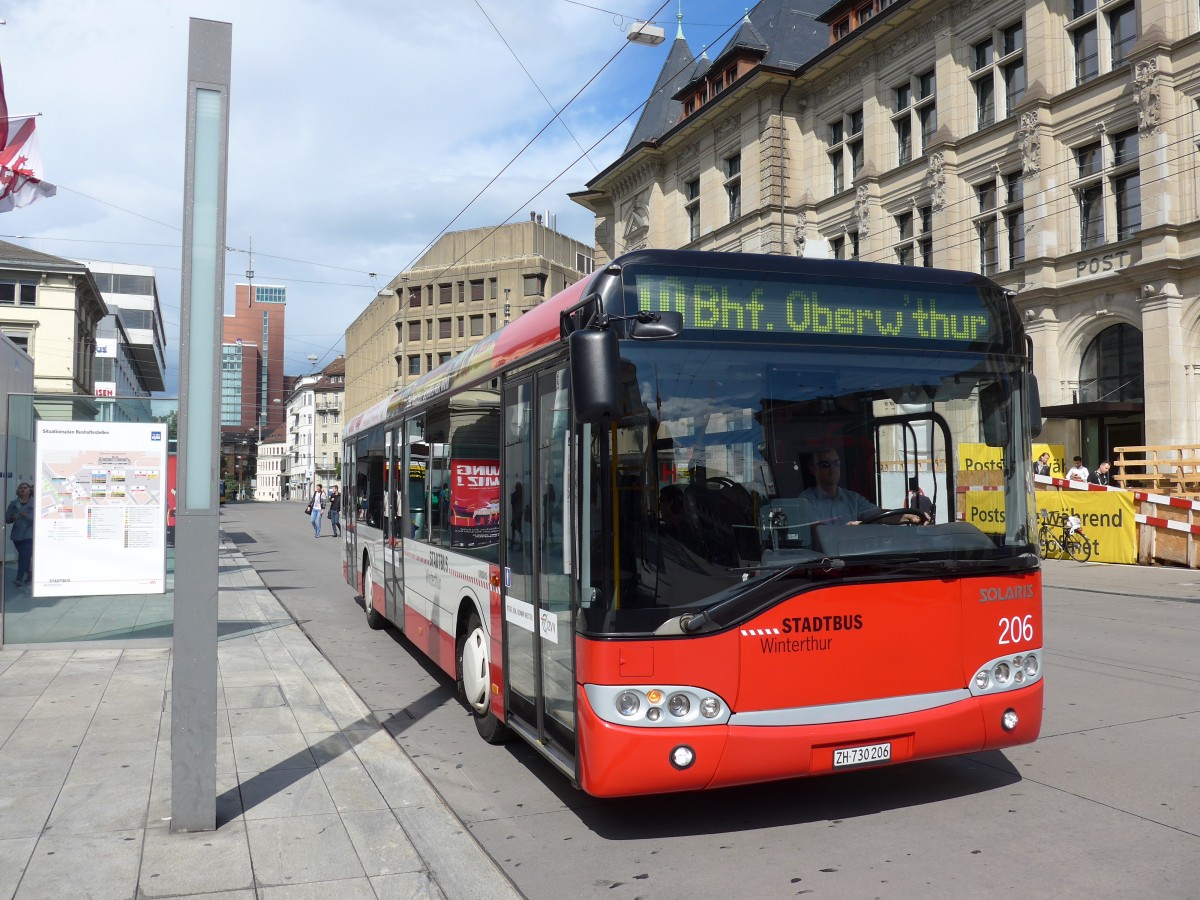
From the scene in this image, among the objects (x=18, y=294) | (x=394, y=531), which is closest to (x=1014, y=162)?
(x=394, y=531)

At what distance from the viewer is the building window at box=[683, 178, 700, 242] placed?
43562mm

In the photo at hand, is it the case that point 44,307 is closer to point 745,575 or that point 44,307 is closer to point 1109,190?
point 1109,190

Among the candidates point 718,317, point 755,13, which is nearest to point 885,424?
point 718,317

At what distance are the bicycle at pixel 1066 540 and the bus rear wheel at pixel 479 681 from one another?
54.6 ft

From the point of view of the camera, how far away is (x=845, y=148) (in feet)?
121

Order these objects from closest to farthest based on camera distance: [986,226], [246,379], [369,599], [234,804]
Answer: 1. [234,804]
2. [369,599]
3. [986,226]
4. [246,379]

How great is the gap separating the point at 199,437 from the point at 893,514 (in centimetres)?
332

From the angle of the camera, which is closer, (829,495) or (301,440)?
(829,495)

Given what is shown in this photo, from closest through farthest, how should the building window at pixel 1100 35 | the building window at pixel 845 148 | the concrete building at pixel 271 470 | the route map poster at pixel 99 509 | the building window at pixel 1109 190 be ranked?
the route map poster at pixel 99 509 < the building window at pixel 1109 190 < the building window at pixel 1100 35 < the building window at pixel 845 148 < the concrete building at pixel 271 470

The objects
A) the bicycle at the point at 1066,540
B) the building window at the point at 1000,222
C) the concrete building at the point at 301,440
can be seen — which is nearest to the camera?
the bicycle at the point at 1066,540

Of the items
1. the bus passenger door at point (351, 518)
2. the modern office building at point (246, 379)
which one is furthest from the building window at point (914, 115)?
the modern office building at point (246, 379)

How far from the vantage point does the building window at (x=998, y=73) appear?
30.1m

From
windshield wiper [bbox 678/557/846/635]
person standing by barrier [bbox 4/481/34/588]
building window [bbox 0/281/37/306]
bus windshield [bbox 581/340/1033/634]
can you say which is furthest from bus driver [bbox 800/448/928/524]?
building window [bbox 0/281/37/306]

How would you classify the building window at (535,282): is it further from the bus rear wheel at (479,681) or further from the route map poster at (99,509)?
the bus rear wheel at (479,681)
